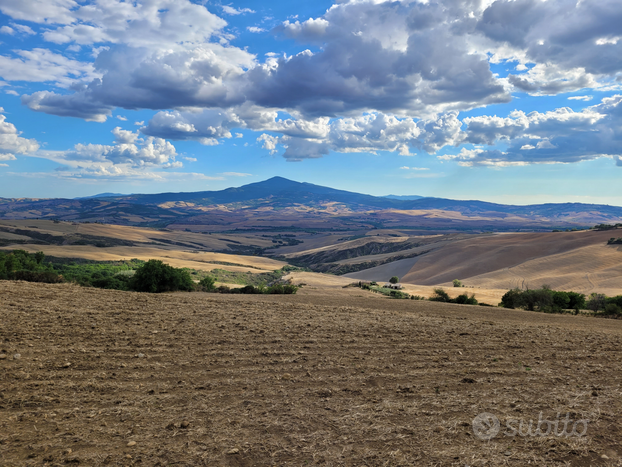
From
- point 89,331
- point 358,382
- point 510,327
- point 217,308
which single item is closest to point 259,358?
point 358,382

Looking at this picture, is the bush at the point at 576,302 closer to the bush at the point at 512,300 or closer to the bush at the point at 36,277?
the bush at the point at 512,300

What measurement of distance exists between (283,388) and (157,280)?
18.2m

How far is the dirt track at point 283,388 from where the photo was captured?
7.15 m

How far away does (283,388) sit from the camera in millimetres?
9906

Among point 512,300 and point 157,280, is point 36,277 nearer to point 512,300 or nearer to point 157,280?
point 157,280

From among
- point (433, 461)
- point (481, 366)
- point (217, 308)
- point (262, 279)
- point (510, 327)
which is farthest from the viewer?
point (262, 279)

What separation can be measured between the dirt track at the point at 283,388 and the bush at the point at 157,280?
737 cm

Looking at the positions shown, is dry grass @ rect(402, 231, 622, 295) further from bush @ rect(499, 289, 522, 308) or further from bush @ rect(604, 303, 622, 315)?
bush @ rect(604, 303, 622, 315)

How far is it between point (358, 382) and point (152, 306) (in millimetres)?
12000

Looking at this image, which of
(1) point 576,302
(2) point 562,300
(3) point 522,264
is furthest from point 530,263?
(2) point 562,300

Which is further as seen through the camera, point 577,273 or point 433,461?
point 577,273

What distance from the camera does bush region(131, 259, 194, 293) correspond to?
25.5 m

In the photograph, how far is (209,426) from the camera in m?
7.93

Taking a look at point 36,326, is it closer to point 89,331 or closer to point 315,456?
point 89,331
